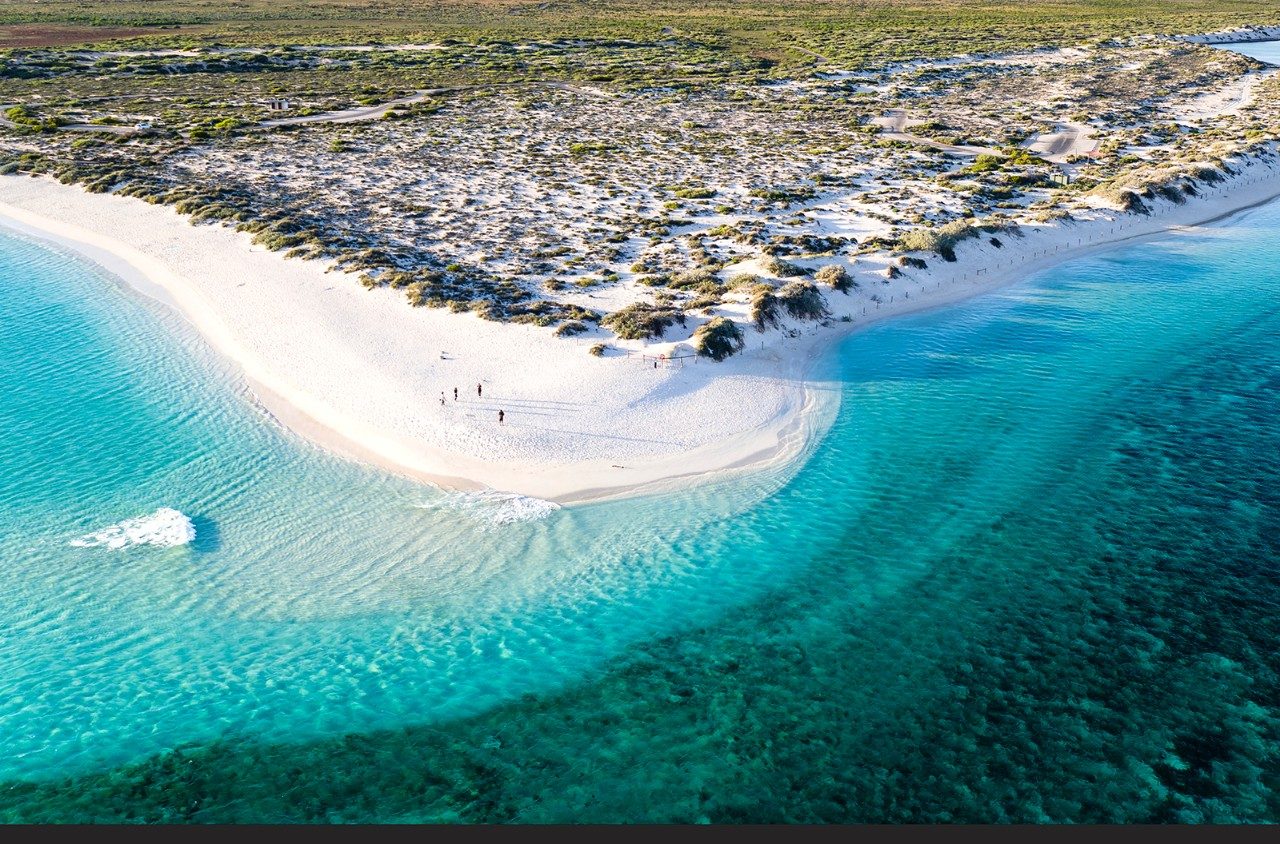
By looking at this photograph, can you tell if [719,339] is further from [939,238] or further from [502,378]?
[939,238]

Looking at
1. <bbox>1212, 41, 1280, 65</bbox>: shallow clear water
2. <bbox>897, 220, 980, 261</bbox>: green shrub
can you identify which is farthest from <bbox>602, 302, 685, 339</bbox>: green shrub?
<bbox>1212, 41, 1280, 65</bbox>: shallow clear water

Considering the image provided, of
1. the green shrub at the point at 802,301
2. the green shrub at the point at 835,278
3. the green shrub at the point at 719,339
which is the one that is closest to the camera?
the green shrub at the point at 719,339

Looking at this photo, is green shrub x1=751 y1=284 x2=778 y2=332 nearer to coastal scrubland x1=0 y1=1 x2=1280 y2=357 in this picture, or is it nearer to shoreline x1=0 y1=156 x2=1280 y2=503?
coastal scrubland x1=0 y1=1 x2=1280 y2=357

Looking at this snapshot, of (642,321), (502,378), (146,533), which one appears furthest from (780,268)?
(146,533)

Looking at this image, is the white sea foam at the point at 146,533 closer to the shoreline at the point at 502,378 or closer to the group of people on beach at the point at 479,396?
the shoreline at the point at 502,378

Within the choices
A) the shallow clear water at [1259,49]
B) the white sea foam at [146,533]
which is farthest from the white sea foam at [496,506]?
the shallow clear water at [1259,49]

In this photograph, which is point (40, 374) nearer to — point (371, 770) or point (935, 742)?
point (371, 770)
